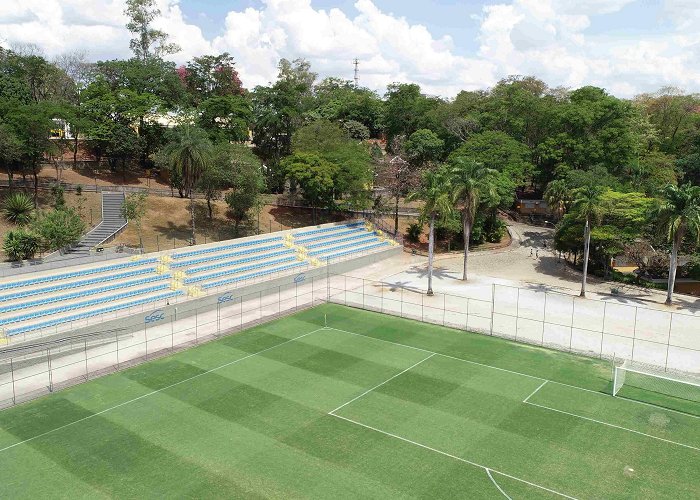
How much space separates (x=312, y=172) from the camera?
6119 cm

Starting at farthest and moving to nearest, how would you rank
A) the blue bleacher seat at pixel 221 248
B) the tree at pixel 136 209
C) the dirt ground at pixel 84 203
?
the dirt ground at pixel 84 203
the tree at pixel 136 209
the blue bleacher seat at pixel 221 248

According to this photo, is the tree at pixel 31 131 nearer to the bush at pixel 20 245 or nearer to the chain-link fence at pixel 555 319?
the bush at pixel 20 245

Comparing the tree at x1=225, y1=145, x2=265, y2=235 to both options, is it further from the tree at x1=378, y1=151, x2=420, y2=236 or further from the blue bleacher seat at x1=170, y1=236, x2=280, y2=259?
the tree at x1=378, y1=151, x2=420, y2=236

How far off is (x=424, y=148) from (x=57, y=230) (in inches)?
1966

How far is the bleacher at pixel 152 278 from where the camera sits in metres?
34.9

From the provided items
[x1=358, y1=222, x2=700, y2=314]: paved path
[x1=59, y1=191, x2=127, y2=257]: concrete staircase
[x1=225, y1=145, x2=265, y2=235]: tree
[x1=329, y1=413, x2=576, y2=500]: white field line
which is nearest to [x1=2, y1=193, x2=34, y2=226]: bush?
[x1=59, y1=191, x2=127, y2=257]: concrete staircase

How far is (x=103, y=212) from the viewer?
181 ft

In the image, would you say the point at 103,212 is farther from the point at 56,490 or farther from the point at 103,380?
the point at 56,490

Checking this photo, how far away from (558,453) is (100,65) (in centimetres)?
8021

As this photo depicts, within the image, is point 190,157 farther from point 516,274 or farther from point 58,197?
point 516,274

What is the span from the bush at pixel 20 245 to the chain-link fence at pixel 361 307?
11806 mm

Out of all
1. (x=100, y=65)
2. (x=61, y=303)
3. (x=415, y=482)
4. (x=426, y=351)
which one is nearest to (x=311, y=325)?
(x=426, y=351)

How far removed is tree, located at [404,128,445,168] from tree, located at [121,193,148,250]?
3636 centimetres

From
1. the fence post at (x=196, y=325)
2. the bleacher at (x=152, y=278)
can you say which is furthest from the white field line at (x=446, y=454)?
the bleacher at (x=152, y=278)
